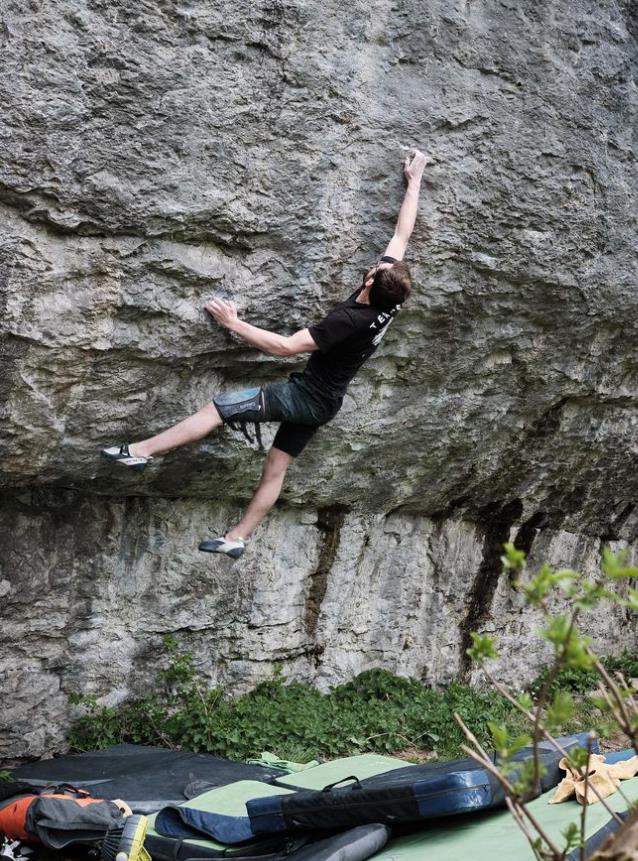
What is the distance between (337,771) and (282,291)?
271 centimetres

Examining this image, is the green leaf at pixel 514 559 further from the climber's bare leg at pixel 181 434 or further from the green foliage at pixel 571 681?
the green foliage at pixel 571 681

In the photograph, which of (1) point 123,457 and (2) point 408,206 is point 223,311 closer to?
(1) point 123,457

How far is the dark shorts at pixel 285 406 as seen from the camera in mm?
5250

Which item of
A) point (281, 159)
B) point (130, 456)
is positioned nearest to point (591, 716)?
point (130, 456)

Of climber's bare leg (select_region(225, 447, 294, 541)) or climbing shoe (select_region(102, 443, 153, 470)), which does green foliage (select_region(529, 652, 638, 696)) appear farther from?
climbing shoe (select_region(102, 443, 153, 470))

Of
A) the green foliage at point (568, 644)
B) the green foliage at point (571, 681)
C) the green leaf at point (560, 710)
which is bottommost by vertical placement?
the green foliage at point (571, 681)

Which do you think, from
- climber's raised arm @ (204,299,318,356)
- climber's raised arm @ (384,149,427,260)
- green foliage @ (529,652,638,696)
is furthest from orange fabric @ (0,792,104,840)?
green foliage @ (529,652,638,696)

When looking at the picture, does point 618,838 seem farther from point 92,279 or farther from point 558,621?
point 92,279

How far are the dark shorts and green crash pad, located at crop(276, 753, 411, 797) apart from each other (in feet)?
6.39

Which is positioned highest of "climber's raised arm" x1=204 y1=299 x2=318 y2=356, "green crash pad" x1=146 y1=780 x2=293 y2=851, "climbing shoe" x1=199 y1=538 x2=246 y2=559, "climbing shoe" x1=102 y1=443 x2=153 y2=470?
"climber's raised arm" x1=204 y1=299 x2=318 y2=356

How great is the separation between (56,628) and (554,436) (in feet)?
14.4

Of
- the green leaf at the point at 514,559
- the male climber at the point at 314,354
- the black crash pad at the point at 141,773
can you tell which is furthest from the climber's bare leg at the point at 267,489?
the green leaf at the point at 514,559

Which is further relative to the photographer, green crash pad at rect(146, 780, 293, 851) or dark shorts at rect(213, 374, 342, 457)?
dark shorts at rect(213, 374, 342, 457)

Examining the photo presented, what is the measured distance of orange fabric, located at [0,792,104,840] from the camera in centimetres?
430
